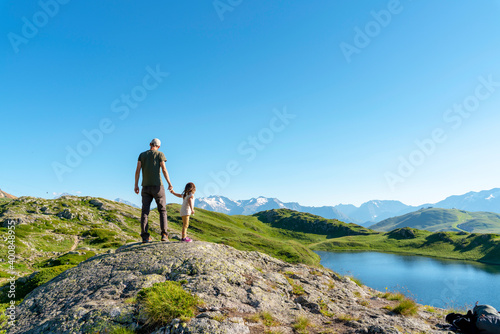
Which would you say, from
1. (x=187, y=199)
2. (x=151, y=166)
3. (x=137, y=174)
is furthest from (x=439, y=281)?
(x=137, y=174)

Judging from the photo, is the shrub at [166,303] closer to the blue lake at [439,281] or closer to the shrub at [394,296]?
the shrub at [394,296]

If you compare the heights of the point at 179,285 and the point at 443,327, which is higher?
the point at 179,285

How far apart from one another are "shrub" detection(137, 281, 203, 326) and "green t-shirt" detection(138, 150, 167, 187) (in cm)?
643

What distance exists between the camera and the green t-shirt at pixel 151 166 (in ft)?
46.1

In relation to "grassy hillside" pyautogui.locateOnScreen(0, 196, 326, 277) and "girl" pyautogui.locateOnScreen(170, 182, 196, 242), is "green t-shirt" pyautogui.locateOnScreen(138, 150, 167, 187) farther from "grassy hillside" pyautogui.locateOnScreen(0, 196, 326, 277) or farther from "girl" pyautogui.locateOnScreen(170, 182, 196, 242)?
"grassy hillside" pyautogui.locateOnScreen(0, 196, 326, 277)

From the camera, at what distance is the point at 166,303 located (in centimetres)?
801

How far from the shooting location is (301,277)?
1489 centimetres

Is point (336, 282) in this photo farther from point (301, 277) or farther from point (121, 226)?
point (121, 226)

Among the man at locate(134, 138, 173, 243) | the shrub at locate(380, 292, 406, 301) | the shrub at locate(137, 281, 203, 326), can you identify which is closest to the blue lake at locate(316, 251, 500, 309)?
the shrub at locate(380, 292, 406, 301)

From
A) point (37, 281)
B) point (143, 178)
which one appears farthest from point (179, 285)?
point (37, 281)

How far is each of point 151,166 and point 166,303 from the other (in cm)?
815

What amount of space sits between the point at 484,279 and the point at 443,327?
159 meters

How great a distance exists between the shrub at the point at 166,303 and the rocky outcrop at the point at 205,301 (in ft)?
0.81

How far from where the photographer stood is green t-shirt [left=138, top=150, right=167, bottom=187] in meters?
14.0
